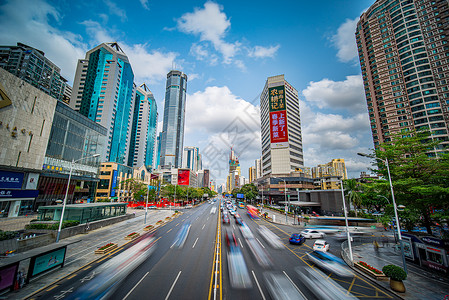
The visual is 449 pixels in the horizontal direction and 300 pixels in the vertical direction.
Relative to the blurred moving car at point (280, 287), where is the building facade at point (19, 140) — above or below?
above

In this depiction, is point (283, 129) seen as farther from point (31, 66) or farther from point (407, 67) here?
point (31, 66)

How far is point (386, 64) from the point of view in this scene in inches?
2876

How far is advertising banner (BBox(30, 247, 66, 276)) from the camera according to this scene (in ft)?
41.8

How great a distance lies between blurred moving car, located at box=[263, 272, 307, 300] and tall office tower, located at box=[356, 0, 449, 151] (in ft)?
217

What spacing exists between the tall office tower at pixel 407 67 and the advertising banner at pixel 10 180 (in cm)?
9350

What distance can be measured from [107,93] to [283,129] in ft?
335

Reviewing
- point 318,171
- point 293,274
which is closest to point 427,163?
point 293,274

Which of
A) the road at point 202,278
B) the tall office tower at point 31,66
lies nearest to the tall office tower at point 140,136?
the tall office tower at point 31,66

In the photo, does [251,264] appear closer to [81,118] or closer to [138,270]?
[138,270]

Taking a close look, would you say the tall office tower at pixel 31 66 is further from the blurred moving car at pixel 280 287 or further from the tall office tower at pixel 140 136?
the blurred moving car at pixel 280 287

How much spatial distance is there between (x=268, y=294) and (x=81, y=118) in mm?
66972

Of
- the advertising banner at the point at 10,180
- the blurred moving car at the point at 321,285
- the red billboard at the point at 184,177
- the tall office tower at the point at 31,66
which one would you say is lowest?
the blurred moving car at the point at 321,285

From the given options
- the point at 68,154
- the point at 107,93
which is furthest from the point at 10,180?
the point at 107,93

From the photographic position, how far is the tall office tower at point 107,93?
104250mm
